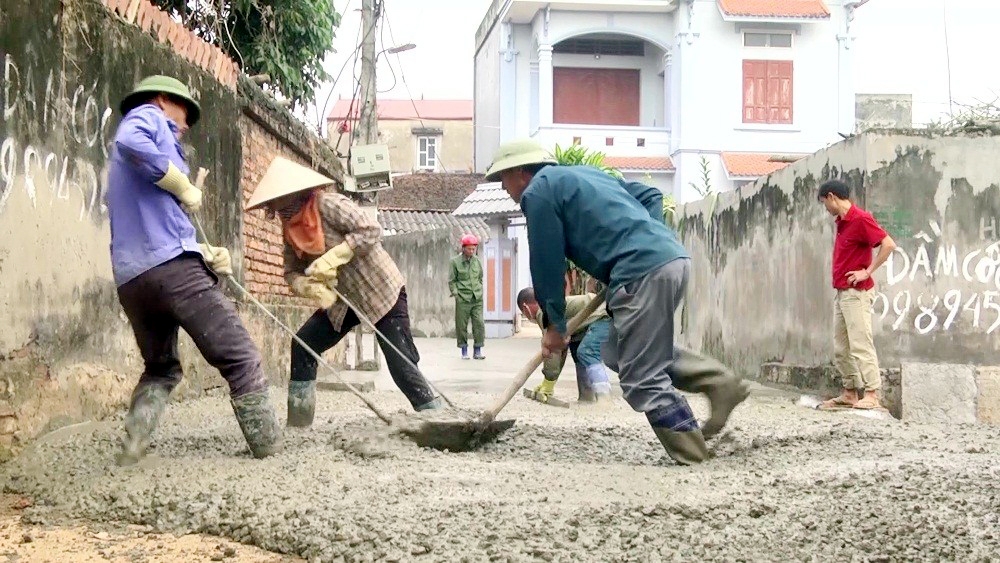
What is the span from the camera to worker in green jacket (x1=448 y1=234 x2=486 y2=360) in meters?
14.9

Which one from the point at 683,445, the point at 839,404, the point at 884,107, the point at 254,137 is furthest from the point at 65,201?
the point at 884,107

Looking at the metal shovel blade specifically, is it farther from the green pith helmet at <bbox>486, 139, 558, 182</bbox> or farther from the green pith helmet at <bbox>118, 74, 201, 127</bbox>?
the green pith helmet at <bbox>118, 74, 201, 127</bbox>

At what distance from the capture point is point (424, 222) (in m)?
26.3

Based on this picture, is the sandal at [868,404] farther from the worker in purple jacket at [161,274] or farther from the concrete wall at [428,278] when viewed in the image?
the concrete wall at [428,278]

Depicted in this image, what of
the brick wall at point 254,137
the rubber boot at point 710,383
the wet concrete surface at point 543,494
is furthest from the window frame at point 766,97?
the rubber boot at point 710,383

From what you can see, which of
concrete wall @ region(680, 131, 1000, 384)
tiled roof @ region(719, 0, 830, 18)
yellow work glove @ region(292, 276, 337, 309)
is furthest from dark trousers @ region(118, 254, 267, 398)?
tiled roof @ region(719, 0, 830, 18)

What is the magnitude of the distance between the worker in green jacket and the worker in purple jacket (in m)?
10.4

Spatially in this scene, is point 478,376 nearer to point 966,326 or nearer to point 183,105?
A: point 966,326

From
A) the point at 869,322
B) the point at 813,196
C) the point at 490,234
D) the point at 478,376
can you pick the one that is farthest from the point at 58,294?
the point at 490,234

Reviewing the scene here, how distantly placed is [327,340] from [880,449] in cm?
283

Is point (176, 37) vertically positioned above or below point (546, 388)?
above

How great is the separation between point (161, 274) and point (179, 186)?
359 millimetres

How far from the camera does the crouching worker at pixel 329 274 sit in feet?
17.9

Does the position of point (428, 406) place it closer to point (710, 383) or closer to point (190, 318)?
point (710, 383)
